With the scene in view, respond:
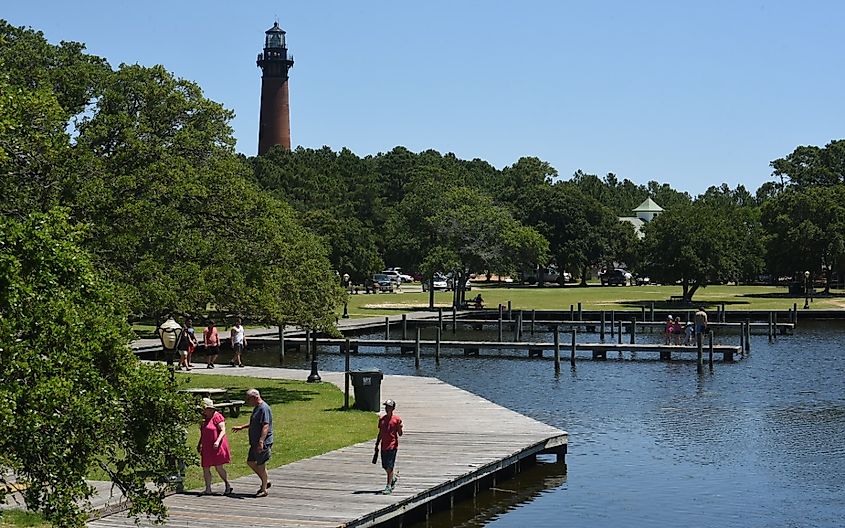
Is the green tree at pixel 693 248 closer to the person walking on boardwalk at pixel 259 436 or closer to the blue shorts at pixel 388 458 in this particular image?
the blue shorts at pixel 388 458

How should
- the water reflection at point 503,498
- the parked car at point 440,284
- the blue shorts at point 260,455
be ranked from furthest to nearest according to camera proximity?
the parked car at point 440,284 → the water reflection at point 503,498 → the blue shorts at point 260,455

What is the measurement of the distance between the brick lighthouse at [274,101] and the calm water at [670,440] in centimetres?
9199

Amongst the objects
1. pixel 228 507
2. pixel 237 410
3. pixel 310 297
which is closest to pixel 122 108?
pixel 310 297

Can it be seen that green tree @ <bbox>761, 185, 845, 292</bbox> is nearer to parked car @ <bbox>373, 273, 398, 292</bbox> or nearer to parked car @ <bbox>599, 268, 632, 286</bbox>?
parked car @ <bbox>599, 268, 632, 286</bbox>

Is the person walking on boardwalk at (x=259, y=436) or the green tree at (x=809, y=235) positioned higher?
the green tree at (x=809, y=235)

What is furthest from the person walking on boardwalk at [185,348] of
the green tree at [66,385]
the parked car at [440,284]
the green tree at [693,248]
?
the parked car at [440,284]

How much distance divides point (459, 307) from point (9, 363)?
73.1 metres

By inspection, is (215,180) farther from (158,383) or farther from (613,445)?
(158,383)

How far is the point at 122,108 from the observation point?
35.8 meters

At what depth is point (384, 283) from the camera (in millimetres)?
110438

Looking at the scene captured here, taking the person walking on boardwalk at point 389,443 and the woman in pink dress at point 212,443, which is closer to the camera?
the woman in pink dress at point 212,443

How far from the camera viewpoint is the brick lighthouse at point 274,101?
144 metres

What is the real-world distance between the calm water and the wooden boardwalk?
2.38 ft

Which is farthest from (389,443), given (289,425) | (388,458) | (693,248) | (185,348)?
(693,248)
